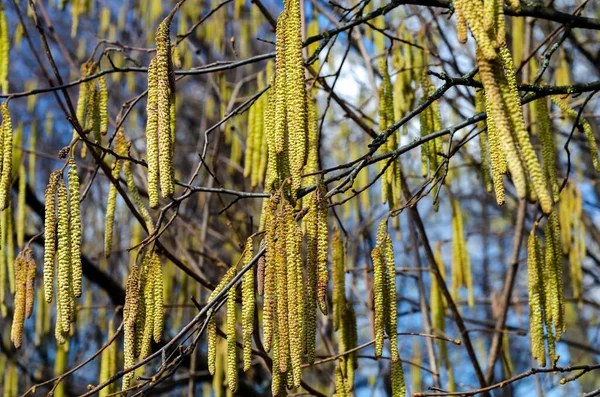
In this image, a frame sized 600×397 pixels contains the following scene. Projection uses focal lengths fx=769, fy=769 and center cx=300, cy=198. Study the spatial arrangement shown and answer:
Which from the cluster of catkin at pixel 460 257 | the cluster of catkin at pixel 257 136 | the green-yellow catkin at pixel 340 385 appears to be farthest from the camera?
the cluster of catkin at pixel 460 257

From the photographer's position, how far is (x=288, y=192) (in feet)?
5.14

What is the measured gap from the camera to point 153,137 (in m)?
1.47

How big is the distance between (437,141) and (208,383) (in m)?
2.56

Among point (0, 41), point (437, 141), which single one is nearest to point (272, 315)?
point (437, 141)

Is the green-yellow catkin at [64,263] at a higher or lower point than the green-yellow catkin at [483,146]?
lower

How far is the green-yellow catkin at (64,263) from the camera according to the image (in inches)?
58.2

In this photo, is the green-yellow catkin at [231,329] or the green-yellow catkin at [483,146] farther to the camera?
the green-yellow catkin at [483,146]

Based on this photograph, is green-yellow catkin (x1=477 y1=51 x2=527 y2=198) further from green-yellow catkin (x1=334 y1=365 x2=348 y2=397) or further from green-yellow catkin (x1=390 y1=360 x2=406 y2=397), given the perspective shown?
green-yellow catkin (x1=334 y1=365 x2=348 y2=397)

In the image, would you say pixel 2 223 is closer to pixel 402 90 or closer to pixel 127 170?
pixel 127 170

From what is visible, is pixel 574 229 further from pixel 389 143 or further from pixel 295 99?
pixel 295 99

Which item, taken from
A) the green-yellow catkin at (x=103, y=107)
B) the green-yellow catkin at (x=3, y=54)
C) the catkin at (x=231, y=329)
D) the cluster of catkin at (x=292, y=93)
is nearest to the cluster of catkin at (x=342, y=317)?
the catkin at (x=231, y=329)

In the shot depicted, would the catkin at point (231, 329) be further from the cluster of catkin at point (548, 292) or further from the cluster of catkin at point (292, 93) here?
the cluster of catkin at point (548, 292)

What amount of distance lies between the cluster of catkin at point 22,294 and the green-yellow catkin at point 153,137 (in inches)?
17.3

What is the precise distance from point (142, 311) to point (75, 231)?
0.79 ft
